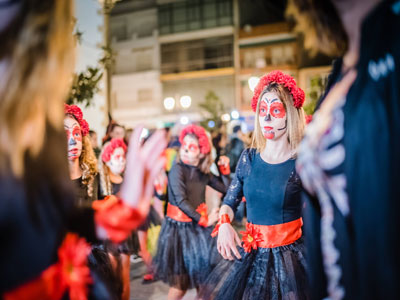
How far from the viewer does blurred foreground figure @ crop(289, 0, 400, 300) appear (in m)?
1.12

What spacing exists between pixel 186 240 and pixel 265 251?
1714 millimetres

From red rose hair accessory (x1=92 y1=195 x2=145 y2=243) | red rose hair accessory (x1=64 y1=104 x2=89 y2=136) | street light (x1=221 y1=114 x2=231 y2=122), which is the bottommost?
red rose hair accessory (x1=92 y1=195 x2=145 y2=243)

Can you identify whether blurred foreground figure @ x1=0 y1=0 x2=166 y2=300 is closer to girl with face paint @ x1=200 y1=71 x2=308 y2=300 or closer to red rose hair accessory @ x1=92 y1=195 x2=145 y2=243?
red rose hair accessory @ x1=92 y1=195 x2=145 y2=243

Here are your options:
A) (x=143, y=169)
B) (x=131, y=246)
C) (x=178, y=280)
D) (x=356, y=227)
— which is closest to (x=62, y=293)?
(x=143, y=169)

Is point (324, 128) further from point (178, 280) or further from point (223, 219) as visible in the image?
point (178, 280)

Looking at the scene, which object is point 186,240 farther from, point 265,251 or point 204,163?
point 265,251

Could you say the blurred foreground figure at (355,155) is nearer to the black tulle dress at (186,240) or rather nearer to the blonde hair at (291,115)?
the blonde hair at (291,115)

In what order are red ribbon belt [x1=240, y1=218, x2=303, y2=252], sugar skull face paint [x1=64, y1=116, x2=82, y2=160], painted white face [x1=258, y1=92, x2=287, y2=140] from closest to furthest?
red ribbon belt [x1=240, y1=218, x2=303, y2=252], painted white face [x1=258, y1=92, x2=287, y2=140], sugar skull face paint [x1=64, y1=116, x2=82, y2=160]

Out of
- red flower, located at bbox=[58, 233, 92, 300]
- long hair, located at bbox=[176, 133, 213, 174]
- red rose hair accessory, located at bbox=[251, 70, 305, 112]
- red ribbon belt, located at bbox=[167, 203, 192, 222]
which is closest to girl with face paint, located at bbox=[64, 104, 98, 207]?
red ribbon belt, located at bbox=[167, 203, 192, 222]

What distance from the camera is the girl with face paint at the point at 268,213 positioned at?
2188 millimetres

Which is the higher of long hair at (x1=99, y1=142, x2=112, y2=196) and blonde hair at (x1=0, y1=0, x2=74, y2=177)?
blonde hair at (x1=0, y1=0, x2=74, y2=177)

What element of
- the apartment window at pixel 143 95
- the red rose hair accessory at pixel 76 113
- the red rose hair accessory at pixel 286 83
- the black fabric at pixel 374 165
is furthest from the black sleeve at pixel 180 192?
the apartment window at pixel 143 95

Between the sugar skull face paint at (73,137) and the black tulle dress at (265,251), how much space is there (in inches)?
53.0

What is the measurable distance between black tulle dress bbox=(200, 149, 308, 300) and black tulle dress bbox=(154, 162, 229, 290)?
115 centimetres
